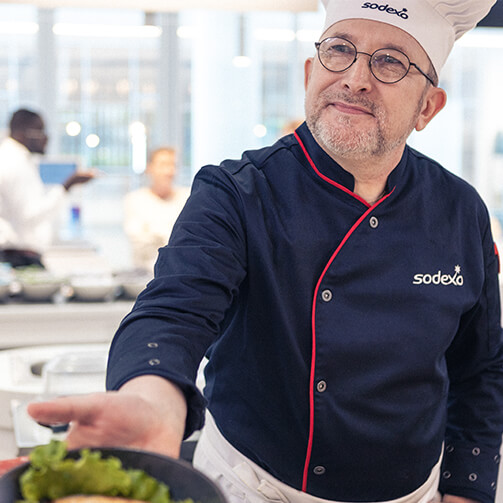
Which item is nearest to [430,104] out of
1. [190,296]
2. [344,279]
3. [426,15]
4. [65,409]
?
[426,15]

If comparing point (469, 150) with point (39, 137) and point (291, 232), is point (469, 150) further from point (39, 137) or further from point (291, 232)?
point (291, 232)

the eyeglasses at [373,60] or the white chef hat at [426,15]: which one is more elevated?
the white chef hat at [426,15]

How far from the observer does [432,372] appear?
128 cm

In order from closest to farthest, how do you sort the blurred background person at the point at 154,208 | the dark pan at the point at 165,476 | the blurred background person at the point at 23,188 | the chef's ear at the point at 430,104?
the dark pan at the point at 165,476 < the chef's ear at the point at 430,104 < the blurred background person at the point at 23,188 < the blurred background person at the point at 154,208

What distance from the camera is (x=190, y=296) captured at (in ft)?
3.17

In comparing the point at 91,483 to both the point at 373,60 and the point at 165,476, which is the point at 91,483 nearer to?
the point at 165,476

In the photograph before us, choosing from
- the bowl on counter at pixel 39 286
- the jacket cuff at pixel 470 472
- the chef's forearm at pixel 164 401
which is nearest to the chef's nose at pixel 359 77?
the chef's forearm at pixel 164 401

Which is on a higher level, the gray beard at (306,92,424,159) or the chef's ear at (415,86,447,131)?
the chef's ear at (415,86,447,131)

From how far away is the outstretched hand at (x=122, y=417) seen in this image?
0.68 metres

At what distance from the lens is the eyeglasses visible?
48.8 inches

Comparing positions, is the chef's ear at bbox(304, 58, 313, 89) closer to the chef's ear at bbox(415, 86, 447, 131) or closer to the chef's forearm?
the chef's ear at bbox(415, 86, 447, 131)

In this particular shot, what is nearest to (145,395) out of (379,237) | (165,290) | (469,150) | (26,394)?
(165,290)

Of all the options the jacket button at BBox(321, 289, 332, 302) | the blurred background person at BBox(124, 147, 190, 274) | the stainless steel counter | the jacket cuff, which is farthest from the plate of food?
the blurred background person at BBox(124, 147, 190, 274)

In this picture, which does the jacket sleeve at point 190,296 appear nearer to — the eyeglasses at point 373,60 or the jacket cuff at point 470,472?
the eyeglasses at point 373,60
